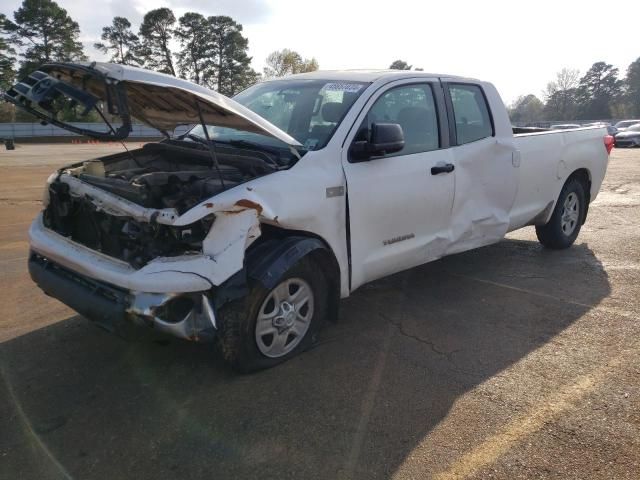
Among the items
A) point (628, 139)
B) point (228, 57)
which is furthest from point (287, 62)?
point (628, 139)

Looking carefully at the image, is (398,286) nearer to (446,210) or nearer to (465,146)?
(446,210)

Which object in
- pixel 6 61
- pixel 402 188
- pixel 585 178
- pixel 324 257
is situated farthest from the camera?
pixel 6 61

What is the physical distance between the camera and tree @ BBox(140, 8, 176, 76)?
70750 mm

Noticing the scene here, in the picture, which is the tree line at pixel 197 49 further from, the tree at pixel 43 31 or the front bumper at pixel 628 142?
the front bumper at pixel 628 142

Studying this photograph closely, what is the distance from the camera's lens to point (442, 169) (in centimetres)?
431

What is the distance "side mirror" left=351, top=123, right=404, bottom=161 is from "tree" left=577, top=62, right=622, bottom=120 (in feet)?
310

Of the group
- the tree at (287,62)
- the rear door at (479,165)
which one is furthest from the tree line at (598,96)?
the rear door at (479,165)

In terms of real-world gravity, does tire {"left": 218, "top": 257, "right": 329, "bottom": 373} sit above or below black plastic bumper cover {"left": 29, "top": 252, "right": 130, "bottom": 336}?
below

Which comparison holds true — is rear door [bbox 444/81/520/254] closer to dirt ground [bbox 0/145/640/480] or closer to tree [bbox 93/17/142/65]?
dirt ground [bbox 0/145/640/480]

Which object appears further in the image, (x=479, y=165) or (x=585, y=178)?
(x=585, y=178)

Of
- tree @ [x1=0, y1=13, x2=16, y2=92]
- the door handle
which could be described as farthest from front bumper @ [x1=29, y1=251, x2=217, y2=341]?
tree @ [x1=0, y1=13, x2=16, y2=92]

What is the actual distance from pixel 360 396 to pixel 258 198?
4.25 ft

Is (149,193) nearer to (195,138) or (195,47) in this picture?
(195,138)

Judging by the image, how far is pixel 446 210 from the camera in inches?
175
